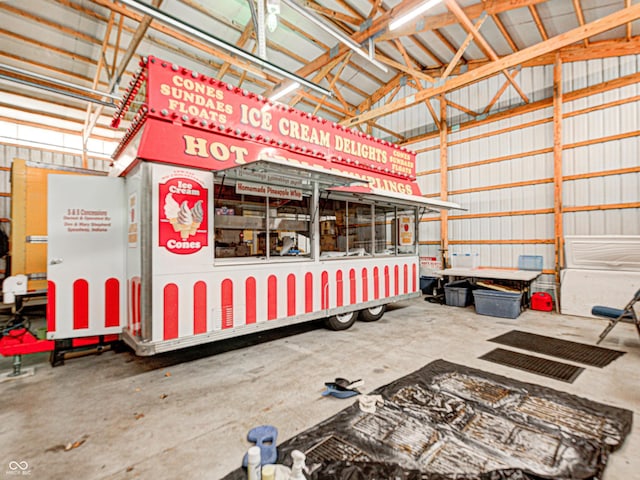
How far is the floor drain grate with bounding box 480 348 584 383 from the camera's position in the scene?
11.2ft

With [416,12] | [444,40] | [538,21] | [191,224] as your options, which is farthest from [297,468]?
[444,40]

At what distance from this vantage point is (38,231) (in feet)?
15.1

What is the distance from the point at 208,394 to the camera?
118 inches

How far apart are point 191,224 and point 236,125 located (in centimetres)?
156

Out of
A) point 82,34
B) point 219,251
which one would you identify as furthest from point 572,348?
point 82,34

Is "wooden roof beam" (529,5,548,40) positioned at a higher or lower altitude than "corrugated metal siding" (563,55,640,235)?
higher

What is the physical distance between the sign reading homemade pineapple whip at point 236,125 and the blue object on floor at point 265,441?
2.85 metres

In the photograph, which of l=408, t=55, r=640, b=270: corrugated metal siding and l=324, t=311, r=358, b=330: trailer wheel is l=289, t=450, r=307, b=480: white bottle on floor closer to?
l=324, t=311, r=358, b=330: trailer wheel

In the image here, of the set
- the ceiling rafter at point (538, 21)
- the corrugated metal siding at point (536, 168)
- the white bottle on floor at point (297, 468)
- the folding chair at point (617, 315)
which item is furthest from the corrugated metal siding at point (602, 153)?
the white bottle on floor at point (297, 468)

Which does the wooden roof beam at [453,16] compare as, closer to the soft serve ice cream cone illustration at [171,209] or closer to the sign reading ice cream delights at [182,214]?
the sign reading ice cream delights at [182,214]

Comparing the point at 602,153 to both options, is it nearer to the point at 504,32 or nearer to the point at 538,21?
the point at 538,21

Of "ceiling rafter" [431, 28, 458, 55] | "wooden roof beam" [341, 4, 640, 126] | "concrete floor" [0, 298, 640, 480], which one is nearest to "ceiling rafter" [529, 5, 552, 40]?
"wooden roof beam" [341, 4, 640, 126]

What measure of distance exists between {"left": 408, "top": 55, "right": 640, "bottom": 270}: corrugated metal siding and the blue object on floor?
26.4 feet

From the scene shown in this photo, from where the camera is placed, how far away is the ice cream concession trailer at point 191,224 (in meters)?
3.33
